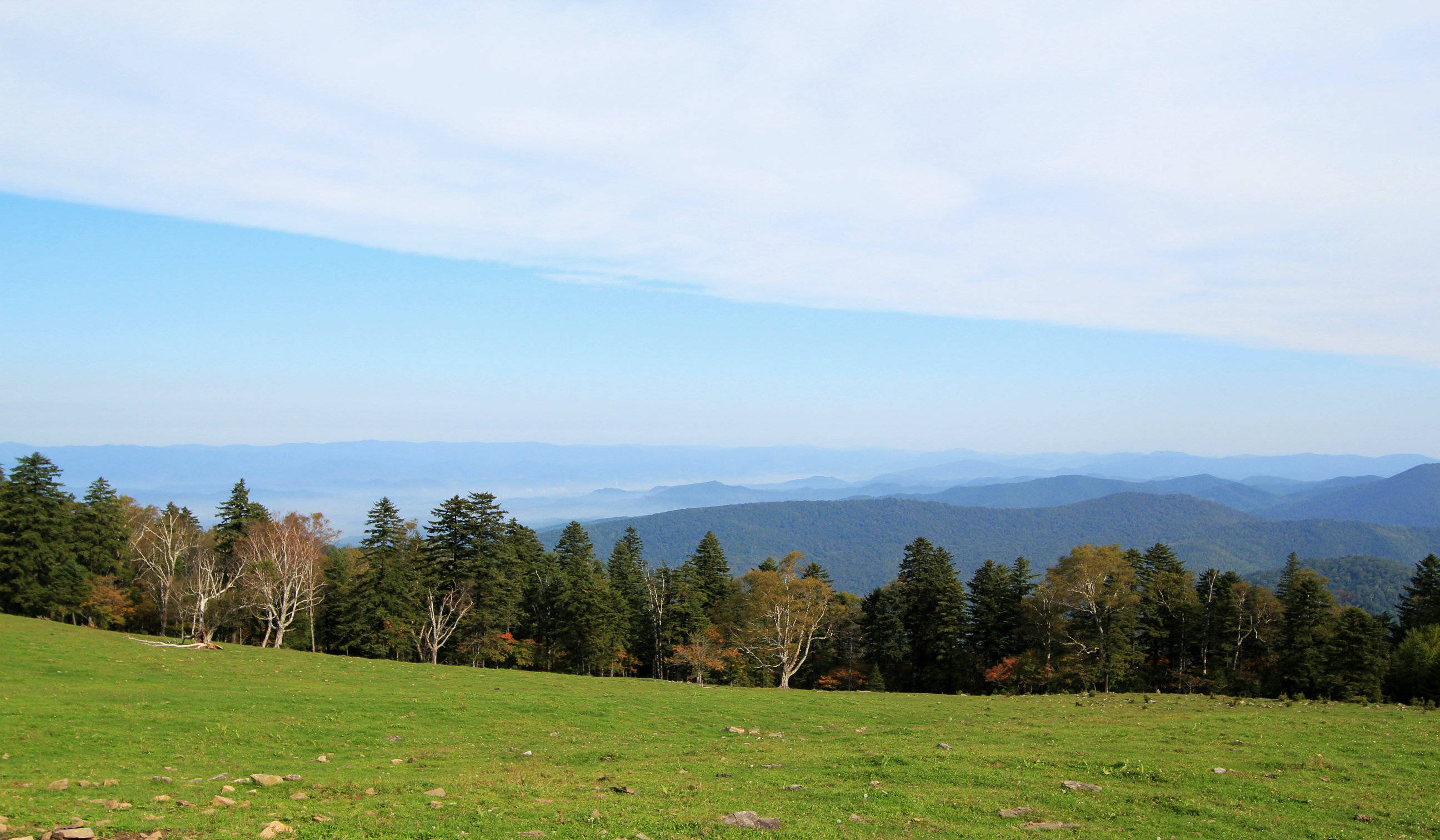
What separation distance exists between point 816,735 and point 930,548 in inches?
2123

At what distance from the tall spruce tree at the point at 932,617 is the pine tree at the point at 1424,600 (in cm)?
3215

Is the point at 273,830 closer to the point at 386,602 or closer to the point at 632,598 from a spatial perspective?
the point at 386,602

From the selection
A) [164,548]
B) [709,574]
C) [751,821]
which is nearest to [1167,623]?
[709,574]

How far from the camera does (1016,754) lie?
65.4ft

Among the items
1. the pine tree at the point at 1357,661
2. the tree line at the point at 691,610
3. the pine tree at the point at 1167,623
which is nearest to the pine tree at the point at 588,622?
the tree line at the point at 691,610

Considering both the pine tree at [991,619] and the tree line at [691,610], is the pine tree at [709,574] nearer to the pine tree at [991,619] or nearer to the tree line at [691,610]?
the tree line at [691,610]

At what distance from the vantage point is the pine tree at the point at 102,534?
6375 centimetres

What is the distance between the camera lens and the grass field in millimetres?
13406

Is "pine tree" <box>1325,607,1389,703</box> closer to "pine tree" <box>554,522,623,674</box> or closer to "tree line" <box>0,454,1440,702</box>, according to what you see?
"tree line" <box>0,454,1440,702</box>

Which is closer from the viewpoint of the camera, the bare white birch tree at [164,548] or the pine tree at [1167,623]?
the pine tree at [1167,623]

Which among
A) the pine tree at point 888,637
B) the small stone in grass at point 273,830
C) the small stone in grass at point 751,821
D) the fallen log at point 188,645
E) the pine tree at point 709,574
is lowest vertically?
the pine tree at point 888,637

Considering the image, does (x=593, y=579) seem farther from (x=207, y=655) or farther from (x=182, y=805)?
(x=182, y=805)

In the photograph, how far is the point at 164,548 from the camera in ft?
A: 209

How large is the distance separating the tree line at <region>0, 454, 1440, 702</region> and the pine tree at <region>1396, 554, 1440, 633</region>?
0.25 meters
